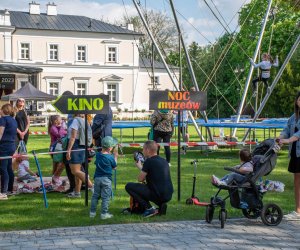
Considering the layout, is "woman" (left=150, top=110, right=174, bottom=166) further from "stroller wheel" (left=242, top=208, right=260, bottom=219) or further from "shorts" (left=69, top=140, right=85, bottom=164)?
"stroller wheel" (left=242, top=208, right=260, bottom=219)

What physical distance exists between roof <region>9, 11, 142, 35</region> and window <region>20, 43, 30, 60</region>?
84.7 inches

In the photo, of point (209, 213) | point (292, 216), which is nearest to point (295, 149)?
point (292, 216)

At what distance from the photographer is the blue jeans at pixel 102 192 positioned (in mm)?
8867

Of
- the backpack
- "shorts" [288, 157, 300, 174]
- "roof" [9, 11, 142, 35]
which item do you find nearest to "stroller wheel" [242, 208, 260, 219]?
"shorts" [288, 157, 300, 174]

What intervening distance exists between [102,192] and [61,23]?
62569mm

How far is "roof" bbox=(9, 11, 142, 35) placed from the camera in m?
67.7

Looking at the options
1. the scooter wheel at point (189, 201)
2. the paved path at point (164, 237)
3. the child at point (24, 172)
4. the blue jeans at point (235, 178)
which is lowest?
the paved path at point (164, 237)

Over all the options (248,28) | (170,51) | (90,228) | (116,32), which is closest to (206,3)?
(90,228)

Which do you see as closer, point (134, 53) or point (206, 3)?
point (206, 3)

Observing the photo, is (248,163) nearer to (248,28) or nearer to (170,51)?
(248,28)

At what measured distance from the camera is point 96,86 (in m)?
71.1

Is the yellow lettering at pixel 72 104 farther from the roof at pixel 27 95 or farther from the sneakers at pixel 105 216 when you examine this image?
the roof at pixel 27 95

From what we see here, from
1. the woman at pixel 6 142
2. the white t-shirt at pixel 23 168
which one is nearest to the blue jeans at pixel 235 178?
the woman at pixel 6 142

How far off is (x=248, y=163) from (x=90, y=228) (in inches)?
96.2
